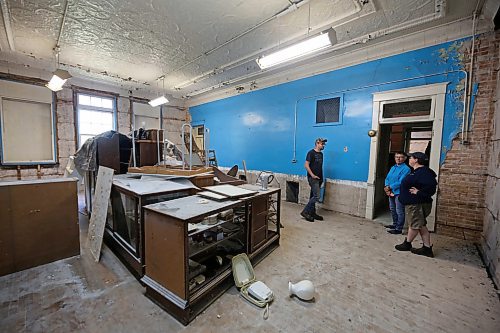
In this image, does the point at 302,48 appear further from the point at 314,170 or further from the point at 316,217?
the point at 316,217

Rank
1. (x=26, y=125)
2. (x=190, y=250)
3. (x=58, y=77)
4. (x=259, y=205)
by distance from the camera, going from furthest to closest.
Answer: (x=26, y=125) → (x=58, y=77) → (x=259, y=205) → (x=190, y=250)

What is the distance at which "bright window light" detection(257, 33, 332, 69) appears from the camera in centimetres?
263

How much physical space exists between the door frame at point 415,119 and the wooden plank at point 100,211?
4.45 meters

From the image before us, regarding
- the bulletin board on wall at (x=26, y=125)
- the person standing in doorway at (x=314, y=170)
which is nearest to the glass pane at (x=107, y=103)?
the bulletin board on wall at (x=26, y=125)

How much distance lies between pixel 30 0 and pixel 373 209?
6.36 metres

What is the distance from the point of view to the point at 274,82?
566 centimetres

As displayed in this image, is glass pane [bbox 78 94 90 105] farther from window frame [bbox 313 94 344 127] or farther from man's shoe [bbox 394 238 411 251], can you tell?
man's shoe [bbox 394 238 411 251]

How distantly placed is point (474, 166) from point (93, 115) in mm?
9050

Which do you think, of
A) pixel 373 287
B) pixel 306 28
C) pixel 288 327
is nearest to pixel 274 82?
Answer: pixel 306 28

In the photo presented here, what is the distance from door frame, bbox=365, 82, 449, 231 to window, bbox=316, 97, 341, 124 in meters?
0.73

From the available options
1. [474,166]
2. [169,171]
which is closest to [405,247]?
[474,166]

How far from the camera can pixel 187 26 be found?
3.37 meters

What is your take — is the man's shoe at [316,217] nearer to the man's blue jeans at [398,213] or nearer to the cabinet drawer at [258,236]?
the man's blue jeans at [398,213]

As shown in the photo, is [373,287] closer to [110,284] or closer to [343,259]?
[343,259]
